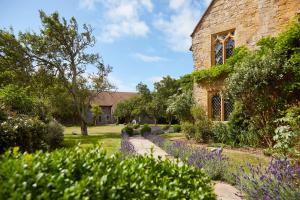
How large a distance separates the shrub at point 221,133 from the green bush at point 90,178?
35.5 ft

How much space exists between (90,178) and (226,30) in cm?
1462

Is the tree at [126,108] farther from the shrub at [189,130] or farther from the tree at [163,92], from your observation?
the shrub at [189,130]

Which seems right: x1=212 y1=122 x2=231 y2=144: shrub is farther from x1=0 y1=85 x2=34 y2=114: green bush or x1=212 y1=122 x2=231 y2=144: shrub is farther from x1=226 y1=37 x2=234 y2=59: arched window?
x1=0 y1=85 x2=34 y2=114: green bush

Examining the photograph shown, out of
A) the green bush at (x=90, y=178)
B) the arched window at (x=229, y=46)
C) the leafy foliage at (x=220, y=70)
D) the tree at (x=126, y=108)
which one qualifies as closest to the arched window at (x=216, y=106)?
the leafy foliage at (x=220, y=70)

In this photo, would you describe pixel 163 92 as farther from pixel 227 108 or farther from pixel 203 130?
pixel 203 130

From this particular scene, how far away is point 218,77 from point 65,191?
13.9 metres

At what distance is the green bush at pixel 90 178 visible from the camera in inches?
76.8

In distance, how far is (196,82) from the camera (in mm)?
16516

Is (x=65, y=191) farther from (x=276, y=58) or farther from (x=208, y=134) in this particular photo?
(x=208, y=134)

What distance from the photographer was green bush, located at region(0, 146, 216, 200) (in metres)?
1.95

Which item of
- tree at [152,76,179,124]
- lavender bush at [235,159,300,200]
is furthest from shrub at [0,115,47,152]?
tree at [152,76,179,124]

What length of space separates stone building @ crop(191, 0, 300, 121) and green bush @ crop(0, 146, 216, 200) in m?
11.9

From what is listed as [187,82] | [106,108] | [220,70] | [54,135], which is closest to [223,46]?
[220,70]

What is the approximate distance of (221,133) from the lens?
538 inches
